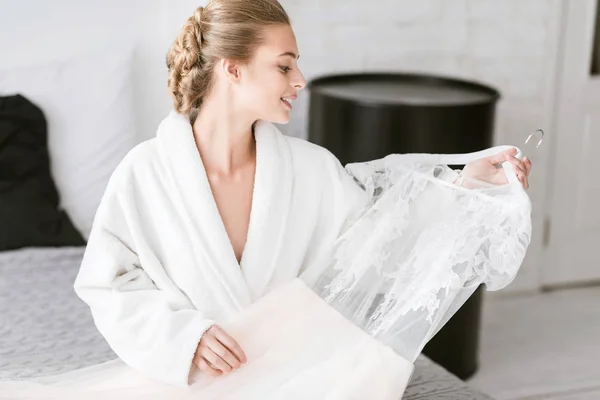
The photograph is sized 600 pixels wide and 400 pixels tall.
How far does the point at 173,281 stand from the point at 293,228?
0.74ft

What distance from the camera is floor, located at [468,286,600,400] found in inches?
100

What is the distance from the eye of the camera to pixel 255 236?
1508mm

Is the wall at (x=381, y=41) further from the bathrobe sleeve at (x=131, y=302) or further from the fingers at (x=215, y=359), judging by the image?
the fingers at (x=215, y=359)

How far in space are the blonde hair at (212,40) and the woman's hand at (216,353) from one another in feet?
1.25

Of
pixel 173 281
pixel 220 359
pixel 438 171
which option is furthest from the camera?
pixel 438 171

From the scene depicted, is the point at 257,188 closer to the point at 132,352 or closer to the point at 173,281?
the point at 173,281

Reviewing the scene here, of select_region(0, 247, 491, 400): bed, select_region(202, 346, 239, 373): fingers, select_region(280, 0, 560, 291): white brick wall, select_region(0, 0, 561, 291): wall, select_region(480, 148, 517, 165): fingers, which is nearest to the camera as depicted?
select_region(202, 346, 239, 373): fingers

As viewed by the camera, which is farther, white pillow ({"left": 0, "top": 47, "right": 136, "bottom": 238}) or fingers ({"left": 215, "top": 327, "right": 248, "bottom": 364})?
white pillow ({"left": 0, "top": 47, "right": 136, "bottom": 238})

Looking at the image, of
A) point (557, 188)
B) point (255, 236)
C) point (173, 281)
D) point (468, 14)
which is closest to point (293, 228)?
point (255, 236)

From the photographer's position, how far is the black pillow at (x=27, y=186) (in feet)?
7.27

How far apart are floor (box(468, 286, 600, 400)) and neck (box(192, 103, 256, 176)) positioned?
130 cm

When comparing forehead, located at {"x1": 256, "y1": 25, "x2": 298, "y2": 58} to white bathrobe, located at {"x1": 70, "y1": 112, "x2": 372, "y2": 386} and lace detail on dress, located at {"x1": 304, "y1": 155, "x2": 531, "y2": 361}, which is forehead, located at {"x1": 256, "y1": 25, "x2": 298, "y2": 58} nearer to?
white bathrobe, located at {"x1": 70, "y1": 112, "x2": 372, "y2": 386}

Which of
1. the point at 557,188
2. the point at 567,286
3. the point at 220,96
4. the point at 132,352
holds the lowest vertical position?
the point at 567,286

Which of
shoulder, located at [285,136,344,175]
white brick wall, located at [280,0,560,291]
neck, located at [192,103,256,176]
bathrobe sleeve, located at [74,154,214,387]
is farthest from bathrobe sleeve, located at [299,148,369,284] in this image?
white brick wall, located at [280,0,560,291]
